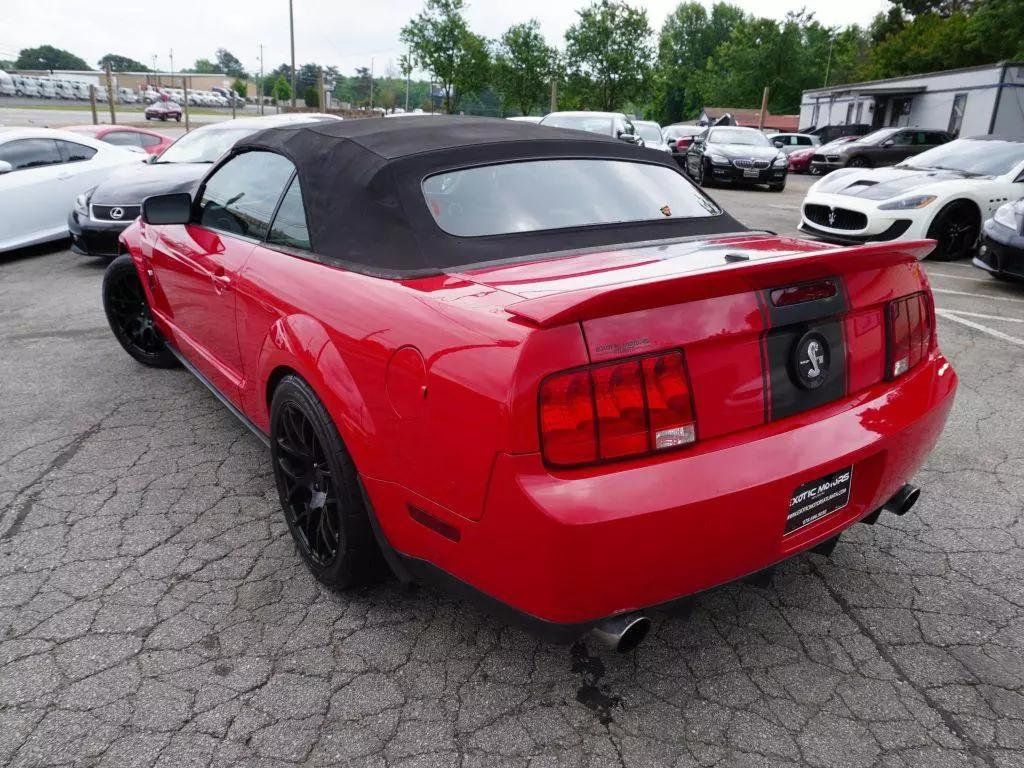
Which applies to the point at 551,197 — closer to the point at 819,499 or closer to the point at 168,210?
the point at 819,499

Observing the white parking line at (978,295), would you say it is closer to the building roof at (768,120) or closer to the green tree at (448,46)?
the green tree at (448,46)

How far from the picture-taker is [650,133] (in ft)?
63.4

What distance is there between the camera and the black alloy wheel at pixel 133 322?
4875 millimetres

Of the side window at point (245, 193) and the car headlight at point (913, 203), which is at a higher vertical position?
the side window at point (245, 193)

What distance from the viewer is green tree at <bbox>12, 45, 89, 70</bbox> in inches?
5021

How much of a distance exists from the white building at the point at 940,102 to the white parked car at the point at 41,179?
22.7 m

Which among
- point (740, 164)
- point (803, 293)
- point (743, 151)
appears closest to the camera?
point (803, 293)

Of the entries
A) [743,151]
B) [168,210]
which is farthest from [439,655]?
[743,151]

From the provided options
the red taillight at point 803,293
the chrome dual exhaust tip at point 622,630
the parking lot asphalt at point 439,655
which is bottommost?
the parking lot asphalt at point 439,655

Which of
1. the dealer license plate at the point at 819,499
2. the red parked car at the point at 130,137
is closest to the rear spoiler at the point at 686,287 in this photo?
the dealer license plate at the point at 819,499

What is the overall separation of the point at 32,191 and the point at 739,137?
49.1ft

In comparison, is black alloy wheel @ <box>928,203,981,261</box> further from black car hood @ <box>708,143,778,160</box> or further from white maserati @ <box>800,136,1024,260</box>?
black car hood @ <box>708,143,778,160</box>

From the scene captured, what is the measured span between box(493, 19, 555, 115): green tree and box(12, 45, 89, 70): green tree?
111428 mm

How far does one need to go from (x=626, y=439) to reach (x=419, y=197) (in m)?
1.19
